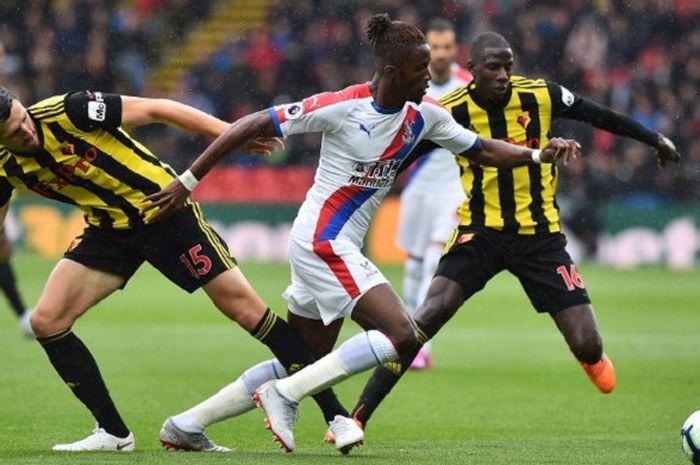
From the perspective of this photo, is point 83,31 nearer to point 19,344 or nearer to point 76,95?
point 19,344

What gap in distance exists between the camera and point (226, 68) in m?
27.8

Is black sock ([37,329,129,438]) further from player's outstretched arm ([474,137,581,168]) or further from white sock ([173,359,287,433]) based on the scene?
player's outstretched arm ([474,137,581,168])

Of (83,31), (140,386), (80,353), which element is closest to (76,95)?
(80,353)

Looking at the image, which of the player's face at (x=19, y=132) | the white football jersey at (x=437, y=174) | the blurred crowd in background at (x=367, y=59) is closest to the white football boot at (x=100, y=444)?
the player's face at (x=19, y=132)

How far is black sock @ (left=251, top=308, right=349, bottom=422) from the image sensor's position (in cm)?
737

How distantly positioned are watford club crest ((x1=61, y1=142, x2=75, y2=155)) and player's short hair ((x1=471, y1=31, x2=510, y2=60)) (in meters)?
2.50

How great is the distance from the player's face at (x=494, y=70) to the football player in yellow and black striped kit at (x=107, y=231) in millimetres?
1702

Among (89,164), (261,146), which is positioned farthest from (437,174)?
(89,164)

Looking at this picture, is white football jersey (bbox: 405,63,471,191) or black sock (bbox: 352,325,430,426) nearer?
black sock (bbox: 352,325,430,426)

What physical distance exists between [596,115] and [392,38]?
6.81ft

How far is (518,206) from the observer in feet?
28.5

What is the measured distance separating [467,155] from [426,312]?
1.10 metres

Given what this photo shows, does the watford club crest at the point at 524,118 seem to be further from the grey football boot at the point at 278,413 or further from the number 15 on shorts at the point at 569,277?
the grey football boot at the point at 278,413

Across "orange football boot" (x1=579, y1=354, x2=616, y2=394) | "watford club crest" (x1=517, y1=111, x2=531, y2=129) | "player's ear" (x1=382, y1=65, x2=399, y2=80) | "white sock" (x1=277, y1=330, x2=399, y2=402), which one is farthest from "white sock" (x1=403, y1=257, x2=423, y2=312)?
"player's ear" (x1=382, y1=65, x2=399, y2=80)
